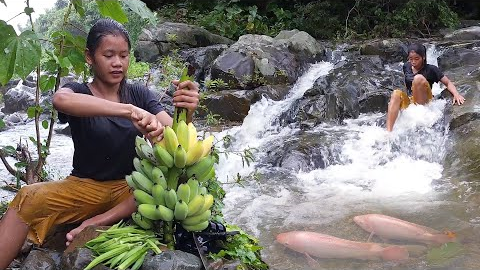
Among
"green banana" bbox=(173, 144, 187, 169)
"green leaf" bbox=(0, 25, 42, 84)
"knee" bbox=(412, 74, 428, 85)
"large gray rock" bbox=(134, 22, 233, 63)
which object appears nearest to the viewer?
"green banana" bbox=(173, 144, 187, 169)

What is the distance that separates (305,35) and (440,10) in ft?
15.6

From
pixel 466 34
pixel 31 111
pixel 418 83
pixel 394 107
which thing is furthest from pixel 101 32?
pixel 466 34

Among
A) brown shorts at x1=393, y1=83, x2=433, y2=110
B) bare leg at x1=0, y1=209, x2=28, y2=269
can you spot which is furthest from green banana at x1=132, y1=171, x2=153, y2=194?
brown shorts at x1=393, y1=83, x2=433, y2=110

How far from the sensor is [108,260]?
223 centimetres

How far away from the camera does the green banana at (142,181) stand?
228cm

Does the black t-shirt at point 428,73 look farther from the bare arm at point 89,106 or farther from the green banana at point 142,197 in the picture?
the green banana at point 142,197

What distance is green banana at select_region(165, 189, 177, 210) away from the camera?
2222mm

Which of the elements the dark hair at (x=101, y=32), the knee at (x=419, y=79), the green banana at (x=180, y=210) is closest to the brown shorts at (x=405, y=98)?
the knee at (x=419, y=79)

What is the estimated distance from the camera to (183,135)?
2.27 meters

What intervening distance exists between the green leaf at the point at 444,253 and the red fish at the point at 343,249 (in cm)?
23

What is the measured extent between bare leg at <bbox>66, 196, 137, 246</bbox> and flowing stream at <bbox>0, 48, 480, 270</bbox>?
62.3 inches

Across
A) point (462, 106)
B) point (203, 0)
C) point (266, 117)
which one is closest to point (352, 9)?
point (203, 0)

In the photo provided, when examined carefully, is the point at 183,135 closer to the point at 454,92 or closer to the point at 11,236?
the point at 11,236

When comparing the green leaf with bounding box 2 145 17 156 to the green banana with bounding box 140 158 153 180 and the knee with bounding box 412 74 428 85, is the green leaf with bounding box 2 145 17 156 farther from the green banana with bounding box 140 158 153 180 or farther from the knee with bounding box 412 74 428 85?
the knee with bounding box 412 74 428 85
